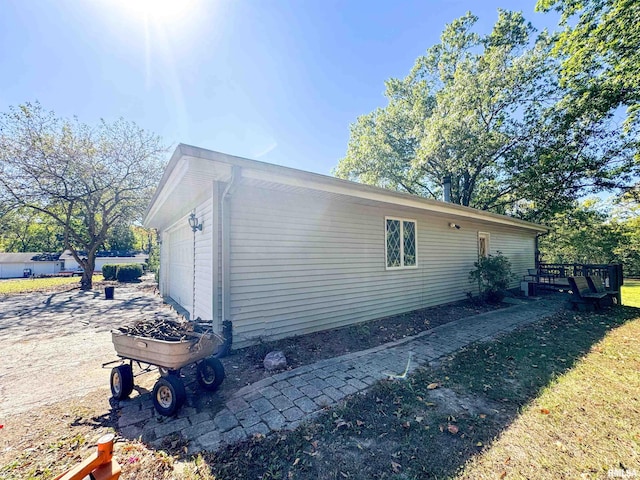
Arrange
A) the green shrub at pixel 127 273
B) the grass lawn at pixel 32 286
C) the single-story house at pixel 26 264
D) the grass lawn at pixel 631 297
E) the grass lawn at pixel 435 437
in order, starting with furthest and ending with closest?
the single-story house at pixel 26 264 < the green shrub at pixel 127 273 < the grass lawn at pixel 32 286 < the grass lawn at pixel 631 297 < the grass lawn at pixel 435 437

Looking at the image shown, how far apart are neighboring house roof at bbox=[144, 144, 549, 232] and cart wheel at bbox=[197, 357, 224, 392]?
2.31 metres

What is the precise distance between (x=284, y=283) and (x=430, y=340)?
2.79m

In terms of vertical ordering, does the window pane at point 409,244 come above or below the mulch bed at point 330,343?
above

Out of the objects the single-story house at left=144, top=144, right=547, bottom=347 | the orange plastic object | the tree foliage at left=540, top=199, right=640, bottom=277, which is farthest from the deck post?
the tree foliage at left=540, top=199, right=640, bottom=277

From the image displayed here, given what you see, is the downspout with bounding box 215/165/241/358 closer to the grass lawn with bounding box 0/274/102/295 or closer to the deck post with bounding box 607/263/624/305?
the deck post with bounding box 607/263/624/305

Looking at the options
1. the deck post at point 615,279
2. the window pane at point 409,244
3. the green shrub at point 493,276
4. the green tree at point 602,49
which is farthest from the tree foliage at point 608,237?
the window pane at point 409,244

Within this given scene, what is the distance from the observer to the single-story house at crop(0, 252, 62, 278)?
27.7 m

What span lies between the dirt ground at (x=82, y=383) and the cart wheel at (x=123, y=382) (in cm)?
13

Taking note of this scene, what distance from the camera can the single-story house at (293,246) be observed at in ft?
13.5

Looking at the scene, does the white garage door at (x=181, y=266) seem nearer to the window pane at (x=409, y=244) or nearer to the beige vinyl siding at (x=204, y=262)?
the beige vinyl siding at (x=204, y=262)

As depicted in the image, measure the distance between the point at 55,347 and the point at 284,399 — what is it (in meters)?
4.69

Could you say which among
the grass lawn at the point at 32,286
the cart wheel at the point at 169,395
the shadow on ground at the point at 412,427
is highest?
the cart wheel at the point at 169,395

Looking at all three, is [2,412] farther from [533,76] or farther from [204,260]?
[533,76]

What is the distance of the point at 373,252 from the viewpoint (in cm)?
609
